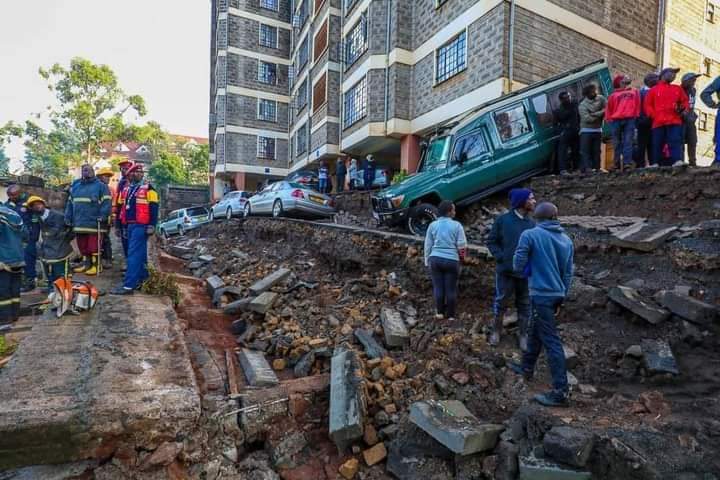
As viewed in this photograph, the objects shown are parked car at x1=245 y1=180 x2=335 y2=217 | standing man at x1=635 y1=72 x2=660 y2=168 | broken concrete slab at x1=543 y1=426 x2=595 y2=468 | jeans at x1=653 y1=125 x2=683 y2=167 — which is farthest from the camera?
parked car at x1=245 y1=180 x2=335 y2=217

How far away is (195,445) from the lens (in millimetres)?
2879

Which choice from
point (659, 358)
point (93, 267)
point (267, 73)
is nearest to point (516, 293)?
point (659, 358)

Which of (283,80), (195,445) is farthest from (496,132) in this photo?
(283,80)

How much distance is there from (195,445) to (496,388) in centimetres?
262

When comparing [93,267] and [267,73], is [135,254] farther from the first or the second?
[267,73]

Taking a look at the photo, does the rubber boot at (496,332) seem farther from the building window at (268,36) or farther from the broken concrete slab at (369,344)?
the building window at (268,36)

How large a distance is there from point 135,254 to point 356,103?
13.4 metres

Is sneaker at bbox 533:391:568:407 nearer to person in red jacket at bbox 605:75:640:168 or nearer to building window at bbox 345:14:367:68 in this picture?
person in red jacket at bbox 605:75:640:168

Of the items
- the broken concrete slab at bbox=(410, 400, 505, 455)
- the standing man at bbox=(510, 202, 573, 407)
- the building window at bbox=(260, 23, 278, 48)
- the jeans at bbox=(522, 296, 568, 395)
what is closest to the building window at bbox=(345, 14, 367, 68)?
the building window at bbox=(260, 23, 278, 48)

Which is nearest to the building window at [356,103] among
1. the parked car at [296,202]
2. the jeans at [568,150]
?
the parked car at [296,202]

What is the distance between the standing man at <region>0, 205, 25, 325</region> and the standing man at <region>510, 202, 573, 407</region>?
6735mm

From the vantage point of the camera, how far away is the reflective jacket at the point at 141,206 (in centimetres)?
530

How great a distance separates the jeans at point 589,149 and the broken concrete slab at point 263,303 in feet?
20.2

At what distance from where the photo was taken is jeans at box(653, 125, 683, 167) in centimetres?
640
